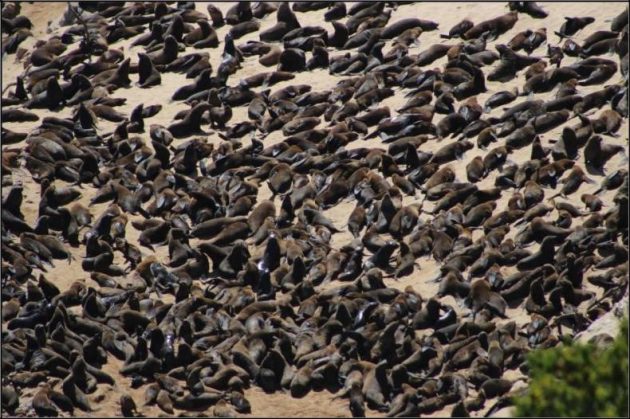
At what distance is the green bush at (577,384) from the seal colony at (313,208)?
141 inches

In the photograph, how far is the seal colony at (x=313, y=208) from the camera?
16.4 m

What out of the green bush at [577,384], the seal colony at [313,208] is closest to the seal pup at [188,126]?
the seal colony at [313,208]

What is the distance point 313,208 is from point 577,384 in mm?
8726

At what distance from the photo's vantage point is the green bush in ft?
36.4

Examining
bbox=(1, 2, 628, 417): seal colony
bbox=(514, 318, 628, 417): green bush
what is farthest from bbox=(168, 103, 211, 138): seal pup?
bbox=(514, 318, 628, 417): green bush

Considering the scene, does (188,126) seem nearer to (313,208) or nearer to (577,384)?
(313,208)

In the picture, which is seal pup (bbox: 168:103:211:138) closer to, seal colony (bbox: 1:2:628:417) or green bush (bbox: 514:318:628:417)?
seal colony (bbox: 1:2:628:417)

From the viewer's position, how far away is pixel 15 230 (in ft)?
65.2

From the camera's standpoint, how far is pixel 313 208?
1964 cm

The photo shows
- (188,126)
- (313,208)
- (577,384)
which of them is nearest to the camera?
(577,384)

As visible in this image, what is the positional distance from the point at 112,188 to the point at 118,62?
16.5 feet

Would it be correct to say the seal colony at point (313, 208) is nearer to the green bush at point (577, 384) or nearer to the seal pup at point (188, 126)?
the seal pup at point (188, 126)

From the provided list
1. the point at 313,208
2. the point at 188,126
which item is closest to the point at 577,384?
the point at 313,208

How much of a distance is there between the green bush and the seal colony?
11.7 feet
